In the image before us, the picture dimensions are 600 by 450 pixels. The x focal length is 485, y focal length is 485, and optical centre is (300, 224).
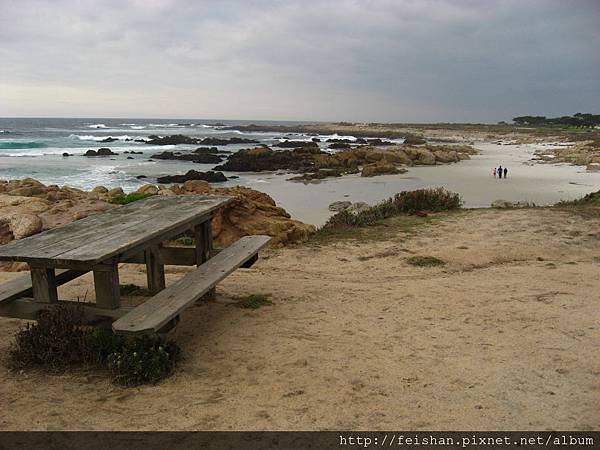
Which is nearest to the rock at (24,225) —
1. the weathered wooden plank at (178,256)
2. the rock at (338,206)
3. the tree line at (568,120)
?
the weathered wooden plank at (178,256)

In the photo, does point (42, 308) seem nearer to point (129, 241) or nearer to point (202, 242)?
point (129, 241)

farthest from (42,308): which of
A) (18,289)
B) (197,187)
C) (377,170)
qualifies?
(377,170)

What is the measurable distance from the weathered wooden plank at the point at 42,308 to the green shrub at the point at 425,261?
4.49 m

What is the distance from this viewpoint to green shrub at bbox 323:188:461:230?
1018 cm

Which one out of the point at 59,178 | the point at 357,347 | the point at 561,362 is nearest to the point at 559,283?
the point at 561,362

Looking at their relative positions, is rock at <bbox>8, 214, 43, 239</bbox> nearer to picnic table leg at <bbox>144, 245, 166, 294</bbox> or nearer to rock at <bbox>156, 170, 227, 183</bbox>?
picnic table leg at <bbox>144, 245, 166, 294</bbox>

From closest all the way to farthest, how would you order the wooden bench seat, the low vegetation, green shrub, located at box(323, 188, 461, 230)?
the wooden bench seat, the low vegetation, green shrub, located at box(323, 188, 461, 230)

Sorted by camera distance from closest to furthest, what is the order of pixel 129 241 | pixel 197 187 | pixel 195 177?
pixel 129 241, pixel 197 187, pixel 195 177

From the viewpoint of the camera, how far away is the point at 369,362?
3699 mm

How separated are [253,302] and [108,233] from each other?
1791 mm

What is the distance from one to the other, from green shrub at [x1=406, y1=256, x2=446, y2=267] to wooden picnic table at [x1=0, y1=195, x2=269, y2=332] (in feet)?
9.78

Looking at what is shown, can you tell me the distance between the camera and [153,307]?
3.59m

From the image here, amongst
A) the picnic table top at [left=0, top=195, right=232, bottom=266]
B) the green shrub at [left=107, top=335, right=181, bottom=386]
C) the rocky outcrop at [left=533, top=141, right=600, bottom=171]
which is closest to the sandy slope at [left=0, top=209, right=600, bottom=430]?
the green shrub at [left=107, top=335, right=181, bottom=386]

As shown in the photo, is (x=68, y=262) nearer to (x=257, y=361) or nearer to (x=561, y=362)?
(x=257, y=361)
